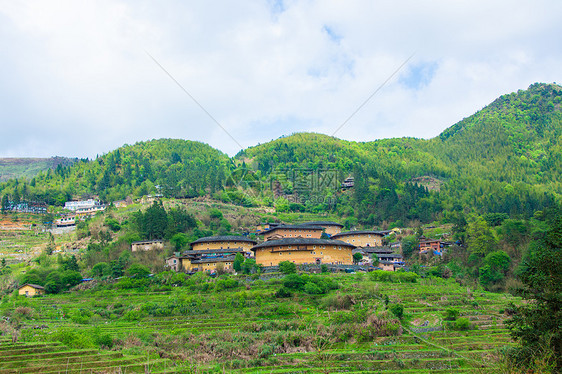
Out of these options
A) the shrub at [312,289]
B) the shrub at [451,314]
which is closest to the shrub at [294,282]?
the shrub at [312,289]

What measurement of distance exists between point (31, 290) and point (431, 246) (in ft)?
137

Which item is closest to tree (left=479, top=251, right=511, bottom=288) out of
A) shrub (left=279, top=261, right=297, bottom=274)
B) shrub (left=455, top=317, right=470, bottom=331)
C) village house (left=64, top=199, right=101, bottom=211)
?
shrub (left=455, top=317, right=470, bottom=331)

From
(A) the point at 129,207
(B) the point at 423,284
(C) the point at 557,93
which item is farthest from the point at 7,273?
(C) the point at 557,93

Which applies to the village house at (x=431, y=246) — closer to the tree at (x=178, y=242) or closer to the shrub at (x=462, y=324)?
the shrub at (x=462, y=324)

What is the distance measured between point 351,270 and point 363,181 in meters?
38.6

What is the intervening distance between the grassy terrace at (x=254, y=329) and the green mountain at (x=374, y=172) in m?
26.8

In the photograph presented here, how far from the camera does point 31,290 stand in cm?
4188

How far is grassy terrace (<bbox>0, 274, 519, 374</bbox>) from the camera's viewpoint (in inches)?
891

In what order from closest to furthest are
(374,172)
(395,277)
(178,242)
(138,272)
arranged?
(395,277) → (138,272) → (178,242) → (374,172)

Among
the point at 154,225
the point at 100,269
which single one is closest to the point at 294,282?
the point at 100,269

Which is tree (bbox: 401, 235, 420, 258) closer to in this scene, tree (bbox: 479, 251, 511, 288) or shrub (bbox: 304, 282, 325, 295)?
tree (bbox: 479, 251, 511, 288)

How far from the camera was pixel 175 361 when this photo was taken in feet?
78.2

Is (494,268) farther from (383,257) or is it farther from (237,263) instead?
(237,263)

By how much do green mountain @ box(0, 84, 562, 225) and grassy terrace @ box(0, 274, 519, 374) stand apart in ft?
87.9
